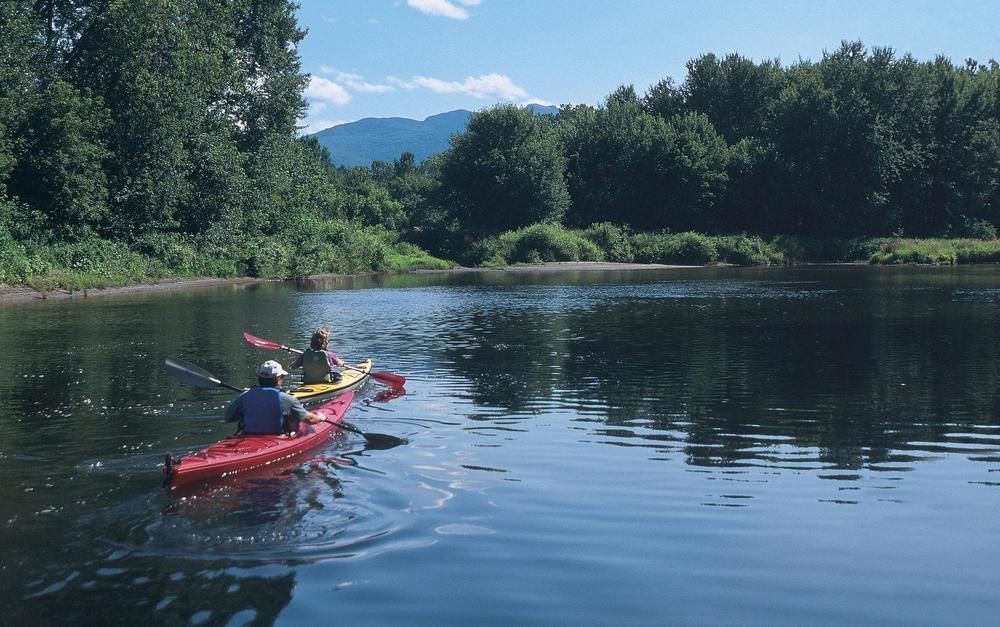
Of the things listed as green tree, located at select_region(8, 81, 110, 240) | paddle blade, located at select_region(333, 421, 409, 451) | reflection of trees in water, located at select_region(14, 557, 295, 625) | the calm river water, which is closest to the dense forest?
green tree, located at select_region(8, 81, 110, 240)

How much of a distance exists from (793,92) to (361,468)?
7929 centimetres

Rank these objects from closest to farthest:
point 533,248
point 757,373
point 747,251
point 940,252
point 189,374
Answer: point 189,374
point 757,373
point 940,252
point 533,248
point 747,251

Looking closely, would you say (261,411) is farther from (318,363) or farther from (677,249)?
(677,249)

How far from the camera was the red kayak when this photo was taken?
36.2 feet

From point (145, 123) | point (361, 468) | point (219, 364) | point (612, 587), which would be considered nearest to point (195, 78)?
point (145, 123)

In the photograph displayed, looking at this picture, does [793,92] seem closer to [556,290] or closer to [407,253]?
[407,253]

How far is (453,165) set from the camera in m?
83.9

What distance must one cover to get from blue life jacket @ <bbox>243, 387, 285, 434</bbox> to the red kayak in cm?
14

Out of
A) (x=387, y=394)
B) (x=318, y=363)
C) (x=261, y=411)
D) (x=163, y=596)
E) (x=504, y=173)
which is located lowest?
(x=163, y=596)

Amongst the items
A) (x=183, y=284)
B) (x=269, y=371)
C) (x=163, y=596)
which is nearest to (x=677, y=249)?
(x=183, y=284)

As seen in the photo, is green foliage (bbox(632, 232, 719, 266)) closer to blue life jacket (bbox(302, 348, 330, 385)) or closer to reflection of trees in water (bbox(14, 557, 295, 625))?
blue life jacket (bbox(302, 348, 330, 385))

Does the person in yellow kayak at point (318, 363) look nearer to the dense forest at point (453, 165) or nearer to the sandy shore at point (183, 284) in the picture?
the sandy shore at point (183, 284)

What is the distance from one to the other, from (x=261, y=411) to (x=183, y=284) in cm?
4178

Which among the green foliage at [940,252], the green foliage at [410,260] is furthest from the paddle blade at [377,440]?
the green foliage at [940,252]
